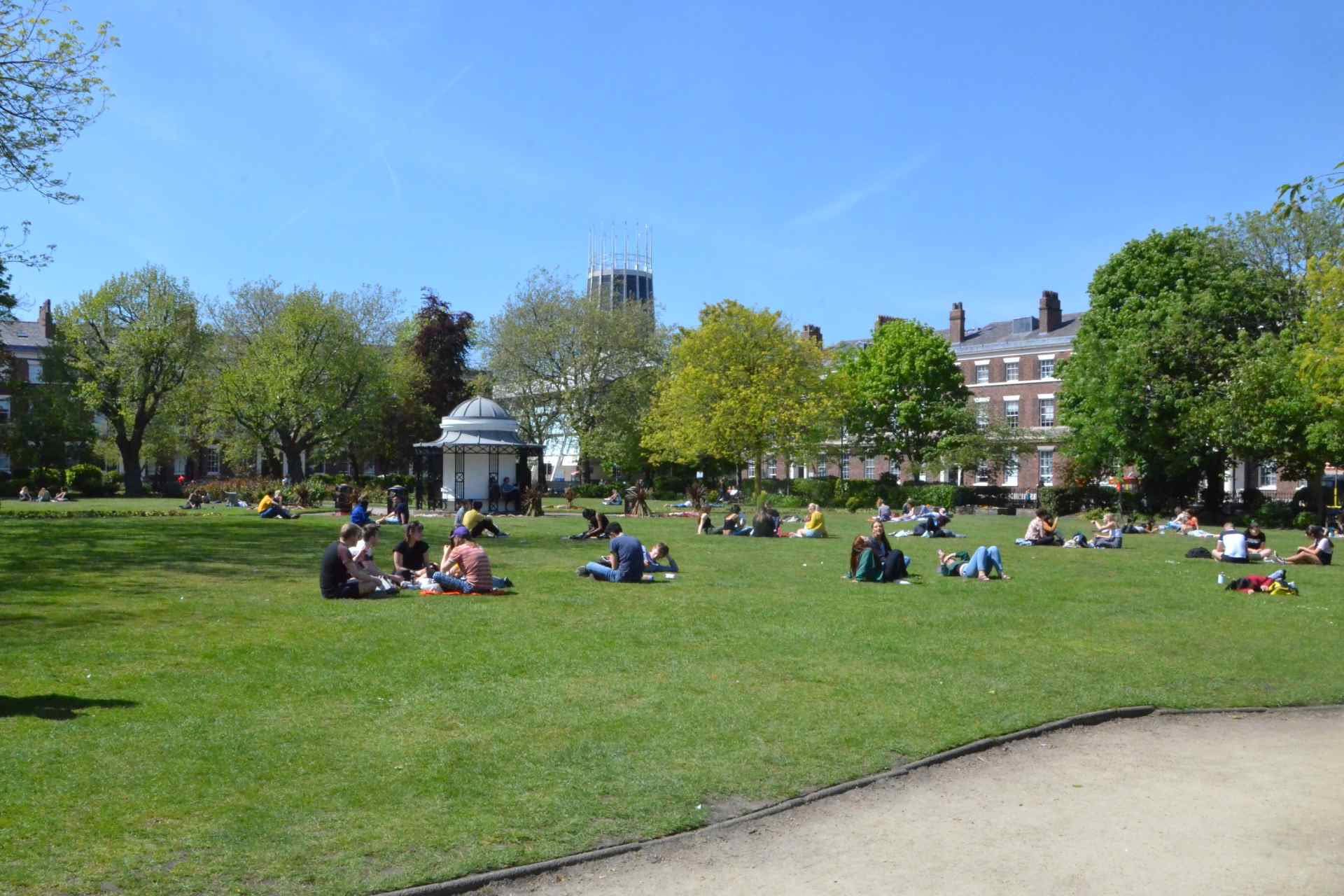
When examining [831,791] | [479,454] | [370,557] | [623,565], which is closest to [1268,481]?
[479,454]

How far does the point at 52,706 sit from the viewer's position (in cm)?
888

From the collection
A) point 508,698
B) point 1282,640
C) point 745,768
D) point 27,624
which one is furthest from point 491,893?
point 1282,640

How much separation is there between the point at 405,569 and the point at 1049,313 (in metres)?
68.2

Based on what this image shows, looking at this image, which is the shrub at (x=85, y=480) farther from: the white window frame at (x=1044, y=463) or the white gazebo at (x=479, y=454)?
the white window frame at (x=1044, y=463)

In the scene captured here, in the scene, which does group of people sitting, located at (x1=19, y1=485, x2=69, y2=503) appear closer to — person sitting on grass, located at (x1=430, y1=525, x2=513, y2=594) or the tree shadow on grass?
person sitting on grass, located at (x1=430, y1=525, x2=513, y2=594)

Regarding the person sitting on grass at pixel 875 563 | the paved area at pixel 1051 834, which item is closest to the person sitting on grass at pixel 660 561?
the person sitting on grass at pixel 875 563

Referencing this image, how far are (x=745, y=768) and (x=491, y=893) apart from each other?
102 inches

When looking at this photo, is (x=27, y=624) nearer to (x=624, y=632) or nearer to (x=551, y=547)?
(x=624, y=632)

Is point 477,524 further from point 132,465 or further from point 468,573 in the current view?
point 132,465

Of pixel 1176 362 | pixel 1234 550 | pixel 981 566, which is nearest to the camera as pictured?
pixel 981 566

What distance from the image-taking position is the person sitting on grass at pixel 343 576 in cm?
1548

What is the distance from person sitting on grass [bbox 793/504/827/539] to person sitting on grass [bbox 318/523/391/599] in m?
17.8

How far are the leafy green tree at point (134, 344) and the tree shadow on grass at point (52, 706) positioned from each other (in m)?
62.1

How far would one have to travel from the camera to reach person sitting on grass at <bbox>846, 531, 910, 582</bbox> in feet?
63.9
